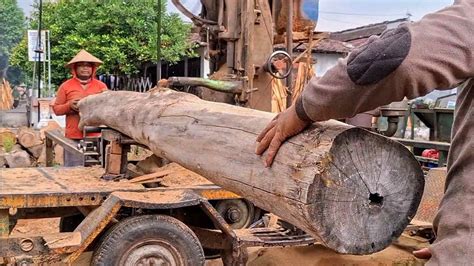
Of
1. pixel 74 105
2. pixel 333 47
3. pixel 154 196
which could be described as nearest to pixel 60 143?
pixel 74 105

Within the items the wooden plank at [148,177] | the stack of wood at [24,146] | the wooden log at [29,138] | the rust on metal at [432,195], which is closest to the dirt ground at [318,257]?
the rust on metal at [432,195]

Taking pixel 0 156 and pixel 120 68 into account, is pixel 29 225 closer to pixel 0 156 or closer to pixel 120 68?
pixel 0 156

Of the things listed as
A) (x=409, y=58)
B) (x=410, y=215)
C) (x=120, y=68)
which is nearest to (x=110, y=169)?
(x=410, y=215)

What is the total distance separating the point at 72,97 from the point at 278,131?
208 inches

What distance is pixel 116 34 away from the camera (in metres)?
18.5

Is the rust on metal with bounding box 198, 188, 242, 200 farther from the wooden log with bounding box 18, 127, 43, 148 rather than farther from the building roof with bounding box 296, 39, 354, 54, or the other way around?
the building roof with bounding box 296, 39, 354, 54

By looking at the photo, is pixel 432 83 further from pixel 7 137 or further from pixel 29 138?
pixel 7 137

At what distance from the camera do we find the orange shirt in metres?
7.17

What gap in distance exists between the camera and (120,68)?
1886 centimetres

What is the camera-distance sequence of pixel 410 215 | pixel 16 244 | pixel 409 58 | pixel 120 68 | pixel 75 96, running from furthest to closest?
pixel 120 68 < pixel 75 96 < pixel 16 244 < pixel 410 215 < pixel 409 58

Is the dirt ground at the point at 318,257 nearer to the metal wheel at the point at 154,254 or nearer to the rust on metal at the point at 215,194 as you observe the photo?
the rust on metal at the point at 215,194

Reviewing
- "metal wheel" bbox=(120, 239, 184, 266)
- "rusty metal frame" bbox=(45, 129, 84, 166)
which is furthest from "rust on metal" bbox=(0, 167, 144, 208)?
"rusty metal frame" bbox=(45, 129, 84, 166)

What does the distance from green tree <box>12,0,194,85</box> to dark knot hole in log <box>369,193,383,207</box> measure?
16410 millimetres

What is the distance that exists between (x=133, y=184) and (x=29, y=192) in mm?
827
